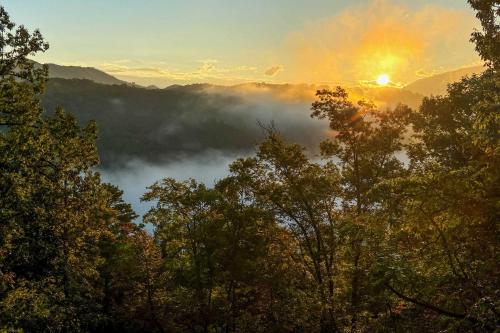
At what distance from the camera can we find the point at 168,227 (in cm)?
3189

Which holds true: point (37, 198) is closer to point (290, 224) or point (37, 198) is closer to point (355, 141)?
point (290, 224)

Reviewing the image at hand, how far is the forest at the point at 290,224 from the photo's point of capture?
1178cm

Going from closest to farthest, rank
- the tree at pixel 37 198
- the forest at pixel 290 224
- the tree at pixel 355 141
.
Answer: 1. the forest at pixel 290 224
2. the tree at pixel 37 198
3. the tree at pixel 355 141

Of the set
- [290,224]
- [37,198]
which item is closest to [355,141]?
[290,224]

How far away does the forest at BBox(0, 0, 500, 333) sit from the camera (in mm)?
11781

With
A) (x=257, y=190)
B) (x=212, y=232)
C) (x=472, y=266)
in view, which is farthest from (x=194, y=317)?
(x=472, y=266)

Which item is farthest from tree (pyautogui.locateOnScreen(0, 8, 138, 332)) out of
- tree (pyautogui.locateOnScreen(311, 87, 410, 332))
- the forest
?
tree (pyautogui.locateOnScreen(311, 87, 410, 332))

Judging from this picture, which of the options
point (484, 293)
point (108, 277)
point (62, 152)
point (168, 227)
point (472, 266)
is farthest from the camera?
point (108, 277)

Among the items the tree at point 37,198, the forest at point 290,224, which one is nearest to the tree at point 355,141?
the forest at point 290,224

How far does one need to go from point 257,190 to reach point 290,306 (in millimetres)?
7052

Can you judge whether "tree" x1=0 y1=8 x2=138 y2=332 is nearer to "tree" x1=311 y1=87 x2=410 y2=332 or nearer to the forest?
the forest

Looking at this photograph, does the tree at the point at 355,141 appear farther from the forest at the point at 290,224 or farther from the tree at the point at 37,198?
the tree at the point at 37,198

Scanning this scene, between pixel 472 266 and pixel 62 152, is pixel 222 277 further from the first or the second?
pixel 472 266

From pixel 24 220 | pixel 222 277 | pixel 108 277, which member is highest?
pixel 24 220
